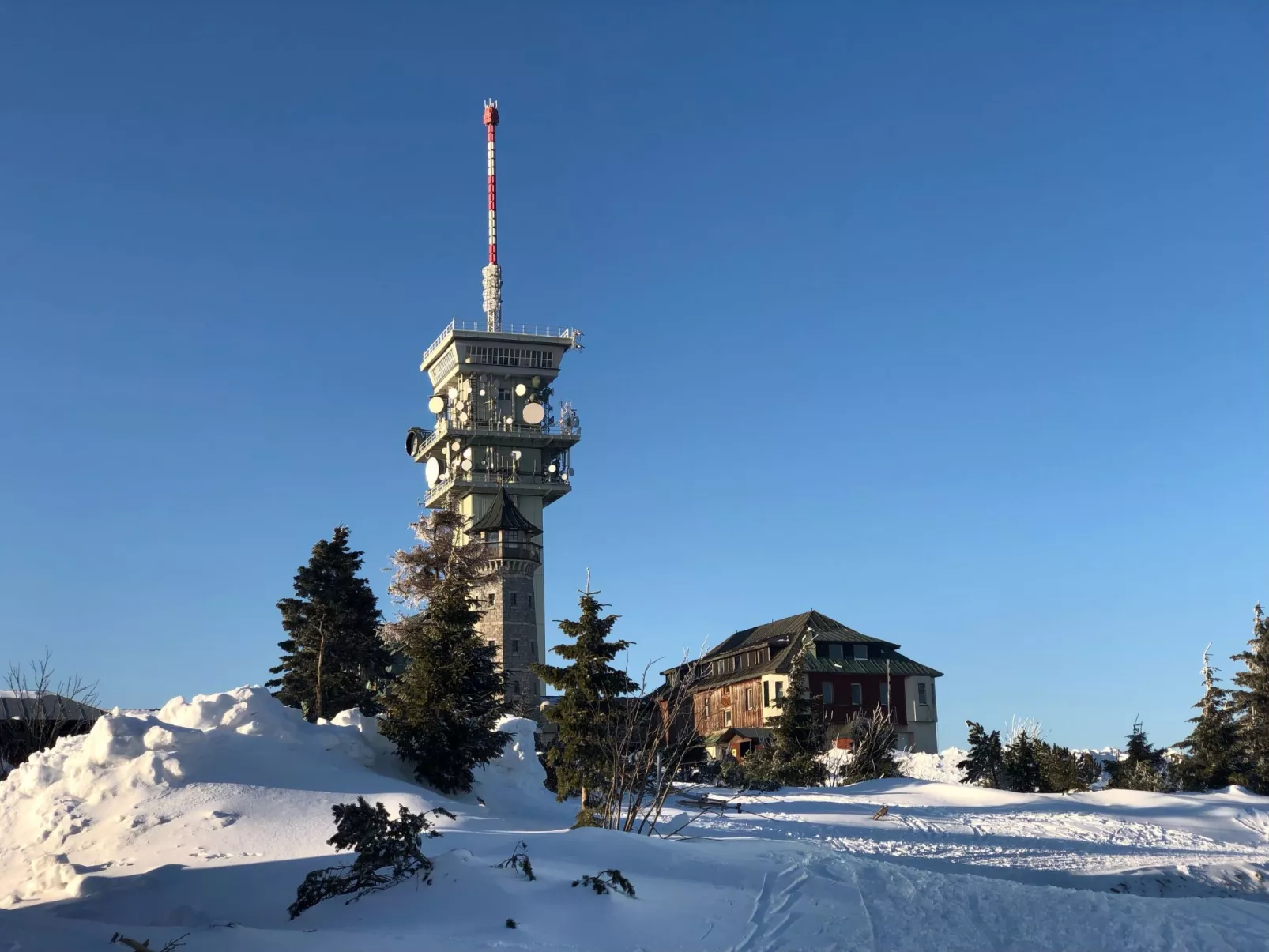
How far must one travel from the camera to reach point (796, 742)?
46844mm

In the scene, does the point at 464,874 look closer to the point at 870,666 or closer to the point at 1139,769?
the point at 1139,769

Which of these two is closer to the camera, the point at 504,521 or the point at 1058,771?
the point at 1058,771

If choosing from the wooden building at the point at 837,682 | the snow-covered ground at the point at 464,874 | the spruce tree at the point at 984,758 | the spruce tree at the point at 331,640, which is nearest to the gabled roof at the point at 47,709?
the spruce tree at the point at 331,640

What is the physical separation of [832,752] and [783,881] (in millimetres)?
32864

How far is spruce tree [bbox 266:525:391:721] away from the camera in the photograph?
39.6 metres

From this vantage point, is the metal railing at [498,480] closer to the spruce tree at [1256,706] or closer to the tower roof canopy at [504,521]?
the tower roof canopy at [504,521]

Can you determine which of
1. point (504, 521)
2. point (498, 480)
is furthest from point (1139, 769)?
point (498, 480)

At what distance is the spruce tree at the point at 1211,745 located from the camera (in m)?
46.2

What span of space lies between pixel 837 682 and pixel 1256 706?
26381 millimetres

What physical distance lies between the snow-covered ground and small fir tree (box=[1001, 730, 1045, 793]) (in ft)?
50.8

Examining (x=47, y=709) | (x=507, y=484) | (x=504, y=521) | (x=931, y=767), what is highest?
(x=507, y=484)

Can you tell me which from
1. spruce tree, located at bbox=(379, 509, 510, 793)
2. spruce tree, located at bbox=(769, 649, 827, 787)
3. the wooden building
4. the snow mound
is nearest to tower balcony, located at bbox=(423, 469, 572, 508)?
the wooden building

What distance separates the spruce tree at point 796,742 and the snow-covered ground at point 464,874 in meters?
15.4

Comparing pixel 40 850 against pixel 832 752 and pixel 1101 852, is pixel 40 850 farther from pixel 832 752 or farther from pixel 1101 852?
pixel 832 752
